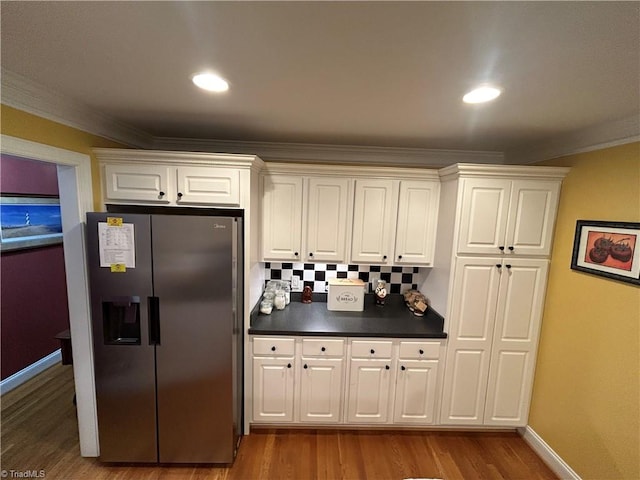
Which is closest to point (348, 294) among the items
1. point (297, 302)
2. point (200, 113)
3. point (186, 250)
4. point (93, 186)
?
point (297, 302)

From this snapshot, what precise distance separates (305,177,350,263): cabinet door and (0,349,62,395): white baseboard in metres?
3.05

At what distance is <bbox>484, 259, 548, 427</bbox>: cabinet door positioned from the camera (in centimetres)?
207

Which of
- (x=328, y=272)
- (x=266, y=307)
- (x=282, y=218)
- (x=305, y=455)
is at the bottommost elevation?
(x=305, y=455)

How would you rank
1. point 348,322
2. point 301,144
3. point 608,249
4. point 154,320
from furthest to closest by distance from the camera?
point 301,144, point 348,322, point 154,320, point 608,249

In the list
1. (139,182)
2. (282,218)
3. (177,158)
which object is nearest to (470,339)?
(282,218)

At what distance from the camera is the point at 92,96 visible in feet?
4.85

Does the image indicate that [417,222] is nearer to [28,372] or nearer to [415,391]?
[415,391]

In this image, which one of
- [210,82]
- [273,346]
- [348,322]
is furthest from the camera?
[348,322]

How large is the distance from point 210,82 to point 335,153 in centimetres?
140

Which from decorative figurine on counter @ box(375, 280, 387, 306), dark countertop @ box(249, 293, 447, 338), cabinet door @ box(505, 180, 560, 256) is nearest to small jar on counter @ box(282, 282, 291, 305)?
dark countertop @ box(249, 293, 447, 338)

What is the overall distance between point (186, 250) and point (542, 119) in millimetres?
2302

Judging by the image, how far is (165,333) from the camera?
1.78 metres

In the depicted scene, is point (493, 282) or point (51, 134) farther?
point (493, 282)

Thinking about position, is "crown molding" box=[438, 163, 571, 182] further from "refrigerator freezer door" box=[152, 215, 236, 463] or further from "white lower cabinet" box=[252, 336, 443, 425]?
"refrigerator freezer door" box=[152, 215, 236, 463]
